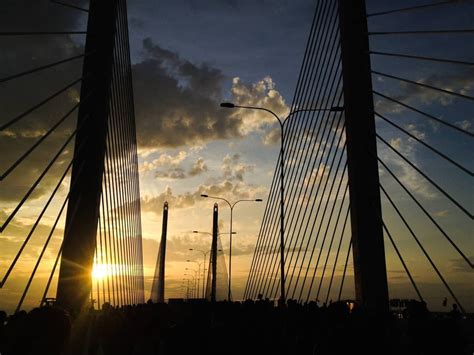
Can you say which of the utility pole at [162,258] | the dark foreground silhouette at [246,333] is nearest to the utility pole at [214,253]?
the utility pole at [162,258]

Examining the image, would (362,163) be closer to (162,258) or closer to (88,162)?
(88,162)

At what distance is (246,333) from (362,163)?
13.8ft

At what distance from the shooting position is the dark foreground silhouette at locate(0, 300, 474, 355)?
354 centimetres

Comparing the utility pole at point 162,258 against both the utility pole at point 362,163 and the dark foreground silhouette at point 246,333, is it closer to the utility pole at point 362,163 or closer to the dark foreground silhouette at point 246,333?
the dark foreground silhouette at point 246,333

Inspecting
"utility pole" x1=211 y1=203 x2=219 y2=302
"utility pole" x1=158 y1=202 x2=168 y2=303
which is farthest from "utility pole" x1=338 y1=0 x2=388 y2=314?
"utility pole" x1=158 y1=202 x2=168 y2=303

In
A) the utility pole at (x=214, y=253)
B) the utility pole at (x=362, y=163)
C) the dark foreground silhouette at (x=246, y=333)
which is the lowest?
the dark foreground silhouette at (x=246, y=333)

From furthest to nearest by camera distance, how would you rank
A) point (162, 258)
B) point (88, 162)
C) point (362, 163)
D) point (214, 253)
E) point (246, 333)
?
point (162, 258)
point (214, 253)
point (88, 162)
point (362, 163)
point (246, 333)

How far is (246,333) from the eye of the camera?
37.3 feet

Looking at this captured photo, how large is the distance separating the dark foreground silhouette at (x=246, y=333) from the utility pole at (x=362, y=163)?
953 millimetres

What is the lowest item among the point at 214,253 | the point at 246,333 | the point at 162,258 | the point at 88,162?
the point at 246,333

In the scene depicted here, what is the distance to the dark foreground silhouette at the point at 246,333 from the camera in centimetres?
354

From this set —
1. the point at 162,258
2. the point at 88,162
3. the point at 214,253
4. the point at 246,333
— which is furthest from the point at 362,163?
the point at 162,258

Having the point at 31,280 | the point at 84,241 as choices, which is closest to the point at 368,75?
the point at 84,241

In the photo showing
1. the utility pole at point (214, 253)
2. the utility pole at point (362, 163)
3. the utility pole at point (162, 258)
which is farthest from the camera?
the utility pole at point (162, 258)
